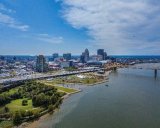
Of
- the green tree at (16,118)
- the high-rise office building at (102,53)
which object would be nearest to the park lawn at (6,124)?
the green tree at (16,118)

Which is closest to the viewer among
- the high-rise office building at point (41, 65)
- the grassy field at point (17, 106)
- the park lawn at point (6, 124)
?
the park lawn at point (6, 124)

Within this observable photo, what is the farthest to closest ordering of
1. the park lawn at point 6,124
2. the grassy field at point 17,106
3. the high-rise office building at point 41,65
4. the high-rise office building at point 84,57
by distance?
the high-rise office building at point 84,57
the high-rise office building at point 41,65
the grassy field at point 17,106
the park lawn at point 6,124

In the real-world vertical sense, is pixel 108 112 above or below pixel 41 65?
below

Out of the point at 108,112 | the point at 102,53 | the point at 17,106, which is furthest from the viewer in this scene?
the point at 102,53

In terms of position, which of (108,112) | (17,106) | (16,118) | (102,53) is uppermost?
(102,53)

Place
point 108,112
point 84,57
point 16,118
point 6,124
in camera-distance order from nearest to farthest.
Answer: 1. point 6,124
2. point 16,118
3. point 108,112
4. point 84,57

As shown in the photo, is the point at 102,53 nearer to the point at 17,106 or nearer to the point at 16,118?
the point at 17,106

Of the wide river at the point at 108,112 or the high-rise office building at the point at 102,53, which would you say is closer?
the wide river at the point at 108,112

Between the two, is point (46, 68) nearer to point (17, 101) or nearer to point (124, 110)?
point (17, 101)

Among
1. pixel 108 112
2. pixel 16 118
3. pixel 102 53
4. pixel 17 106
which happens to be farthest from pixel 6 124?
pixel 102 53

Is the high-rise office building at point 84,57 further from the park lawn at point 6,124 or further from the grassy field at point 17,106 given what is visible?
the park lawn at point 6,124

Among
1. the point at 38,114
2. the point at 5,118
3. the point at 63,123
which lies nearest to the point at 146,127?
the point at 63,123

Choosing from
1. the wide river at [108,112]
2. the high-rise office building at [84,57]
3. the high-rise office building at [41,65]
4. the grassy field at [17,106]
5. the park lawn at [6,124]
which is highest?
the high-rise office building at [84,57]
